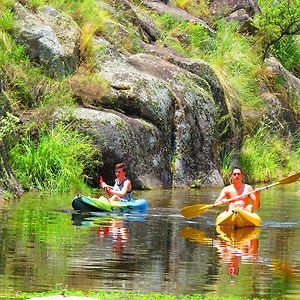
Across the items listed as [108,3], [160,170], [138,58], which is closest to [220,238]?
[160,170]

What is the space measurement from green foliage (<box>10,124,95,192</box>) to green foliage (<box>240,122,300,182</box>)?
9242mm

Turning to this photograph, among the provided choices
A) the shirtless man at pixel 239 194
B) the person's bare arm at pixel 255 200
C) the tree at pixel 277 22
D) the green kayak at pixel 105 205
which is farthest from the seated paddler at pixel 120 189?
the tree at pixel 277 22

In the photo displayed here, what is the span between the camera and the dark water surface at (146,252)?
32.3ft

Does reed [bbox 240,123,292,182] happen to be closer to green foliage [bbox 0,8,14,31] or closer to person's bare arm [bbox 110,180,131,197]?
green foliage [bbox 0,8,14,31]

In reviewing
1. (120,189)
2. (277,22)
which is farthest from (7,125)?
(277,22)

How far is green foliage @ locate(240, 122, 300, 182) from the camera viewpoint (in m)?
32.1

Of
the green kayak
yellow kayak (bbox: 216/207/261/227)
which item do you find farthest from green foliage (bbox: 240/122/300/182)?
yellow kayak (bbox: 216/207/261/227)

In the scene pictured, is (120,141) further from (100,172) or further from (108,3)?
(108,3)

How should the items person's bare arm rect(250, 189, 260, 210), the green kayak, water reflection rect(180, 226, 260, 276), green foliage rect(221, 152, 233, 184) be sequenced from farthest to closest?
green foliage rect(221, 152, 233, 184) → the green kayak → person's bare arm rect(250, 189, 260, 210) → water reflection rect(180, 226, 260, 276)

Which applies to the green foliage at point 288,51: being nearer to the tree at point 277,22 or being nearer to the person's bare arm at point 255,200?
the tree at point 277,22

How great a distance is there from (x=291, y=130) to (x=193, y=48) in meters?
5.24

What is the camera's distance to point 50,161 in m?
23.0

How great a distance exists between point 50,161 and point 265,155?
1208 centimetres

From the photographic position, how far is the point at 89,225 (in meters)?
16.3
